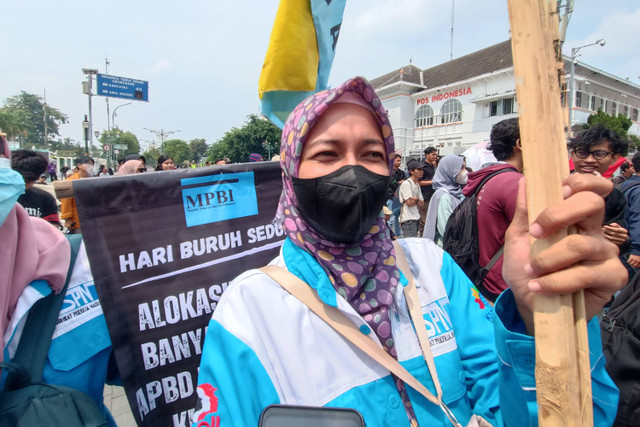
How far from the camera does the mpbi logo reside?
176cm

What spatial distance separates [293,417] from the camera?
23.9 inches

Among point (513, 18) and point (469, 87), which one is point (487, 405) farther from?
point (469, 87)

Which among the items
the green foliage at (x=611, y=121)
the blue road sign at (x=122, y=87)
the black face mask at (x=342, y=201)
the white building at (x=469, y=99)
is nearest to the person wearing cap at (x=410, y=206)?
the black face mask at (x=342, y=201)

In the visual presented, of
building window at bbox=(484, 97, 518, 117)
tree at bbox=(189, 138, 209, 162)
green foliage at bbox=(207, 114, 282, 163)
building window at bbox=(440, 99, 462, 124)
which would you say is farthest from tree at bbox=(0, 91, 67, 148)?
building window at bbox=(484, 97, 518, 117)

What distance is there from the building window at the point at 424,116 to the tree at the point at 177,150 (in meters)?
54.4

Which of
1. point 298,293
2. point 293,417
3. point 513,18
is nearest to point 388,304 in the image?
point 298,293

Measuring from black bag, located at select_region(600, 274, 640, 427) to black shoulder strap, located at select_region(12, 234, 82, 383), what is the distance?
2282 millimetres

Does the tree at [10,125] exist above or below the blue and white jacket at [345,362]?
above

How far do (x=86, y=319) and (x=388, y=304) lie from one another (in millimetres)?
1186

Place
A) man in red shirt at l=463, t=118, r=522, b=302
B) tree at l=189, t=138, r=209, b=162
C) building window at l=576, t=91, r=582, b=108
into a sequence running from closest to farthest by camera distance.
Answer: man in red shirt at l=463, t=118, r=522, b=302, building window at l=576, t=91, r=582, b=108, tree at l=189, t=138, r=209, b=162

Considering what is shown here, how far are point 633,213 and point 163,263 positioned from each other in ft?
13.9

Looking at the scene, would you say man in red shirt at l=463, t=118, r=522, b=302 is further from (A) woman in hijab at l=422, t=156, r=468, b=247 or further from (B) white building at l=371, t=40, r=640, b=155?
(B) white building at l=371, t=40, r=640, b=155

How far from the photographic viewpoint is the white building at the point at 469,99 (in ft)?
94.6

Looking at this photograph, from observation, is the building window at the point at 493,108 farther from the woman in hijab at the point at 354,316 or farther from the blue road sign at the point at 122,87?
the woman in hijab at the point at 354,316
